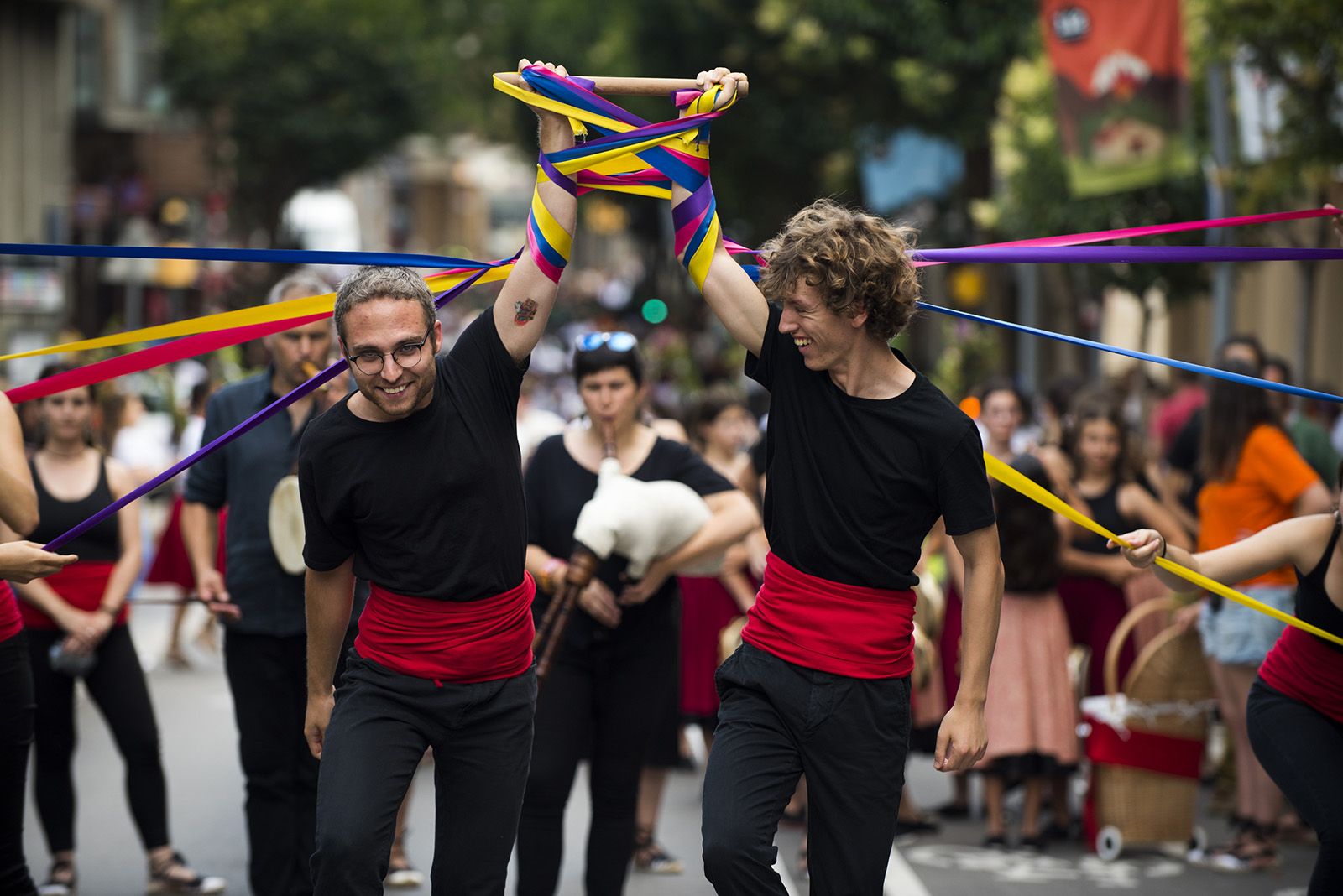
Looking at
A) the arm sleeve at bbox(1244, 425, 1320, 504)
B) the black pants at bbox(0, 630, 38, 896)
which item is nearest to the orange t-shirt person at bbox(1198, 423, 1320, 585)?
the arm sleeve at bbox(1244, 425, 1320, 504)

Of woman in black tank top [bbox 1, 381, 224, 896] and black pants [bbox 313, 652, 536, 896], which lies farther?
woman in black tank top [bbox 1, 381, 224, 896]

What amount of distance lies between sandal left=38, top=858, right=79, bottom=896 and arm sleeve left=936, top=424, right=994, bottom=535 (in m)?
4.02

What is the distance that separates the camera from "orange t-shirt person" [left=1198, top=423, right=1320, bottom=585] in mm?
7285

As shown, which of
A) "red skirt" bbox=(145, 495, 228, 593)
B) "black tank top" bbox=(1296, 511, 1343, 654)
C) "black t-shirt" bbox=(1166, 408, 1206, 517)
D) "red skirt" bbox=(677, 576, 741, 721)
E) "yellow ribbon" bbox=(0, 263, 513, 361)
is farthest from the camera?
"red skirt" bbox=(145, 495, 228, 593)

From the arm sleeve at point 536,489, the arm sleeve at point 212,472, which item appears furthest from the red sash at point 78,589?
the arm sleeve at point 536,489

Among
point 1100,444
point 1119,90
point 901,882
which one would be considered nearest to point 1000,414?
point 1100,444

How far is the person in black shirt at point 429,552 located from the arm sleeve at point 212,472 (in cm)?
182

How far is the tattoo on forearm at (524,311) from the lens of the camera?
437 centimetres

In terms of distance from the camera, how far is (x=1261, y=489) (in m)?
7.38

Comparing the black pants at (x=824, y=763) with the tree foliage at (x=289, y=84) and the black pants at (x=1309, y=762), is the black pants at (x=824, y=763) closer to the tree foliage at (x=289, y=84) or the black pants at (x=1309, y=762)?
the black pants at (x=1309, y=762)

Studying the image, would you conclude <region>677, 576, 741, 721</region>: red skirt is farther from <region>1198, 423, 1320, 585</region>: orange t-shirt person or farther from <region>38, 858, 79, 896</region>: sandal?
<region>38, 858, 79, 896</region>: sandal

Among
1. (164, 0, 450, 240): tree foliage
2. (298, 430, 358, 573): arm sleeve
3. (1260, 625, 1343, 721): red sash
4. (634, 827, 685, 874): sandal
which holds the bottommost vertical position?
(634, 827, 685, 874): sandal

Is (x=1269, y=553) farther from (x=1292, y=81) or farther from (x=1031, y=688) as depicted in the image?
(x=1292, y=81)

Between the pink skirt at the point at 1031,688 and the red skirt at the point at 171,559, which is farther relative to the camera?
the red skirt at the point at 171,559
